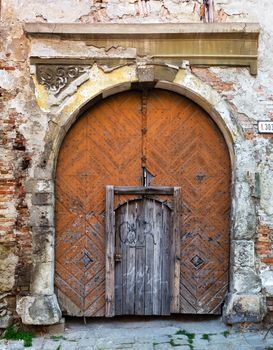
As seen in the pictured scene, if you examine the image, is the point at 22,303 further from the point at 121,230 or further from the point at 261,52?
the point at 261,52

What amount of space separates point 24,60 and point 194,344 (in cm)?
370

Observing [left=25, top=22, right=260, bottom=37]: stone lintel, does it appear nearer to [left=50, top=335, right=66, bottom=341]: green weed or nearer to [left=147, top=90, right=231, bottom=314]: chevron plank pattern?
[left=147, top=90, right=231, bottom=314]: chevron plank pattern

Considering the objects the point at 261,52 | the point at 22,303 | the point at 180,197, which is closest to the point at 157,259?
the point at 180,197

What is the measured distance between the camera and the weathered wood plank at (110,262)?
549 cm

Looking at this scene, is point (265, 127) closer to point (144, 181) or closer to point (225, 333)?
point (144, 181)

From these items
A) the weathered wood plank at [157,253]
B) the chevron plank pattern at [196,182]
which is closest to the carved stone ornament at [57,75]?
the chevron plank pattern at [196,182]

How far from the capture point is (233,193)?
5.45 metres

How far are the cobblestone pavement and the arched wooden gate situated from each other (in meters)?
0.19

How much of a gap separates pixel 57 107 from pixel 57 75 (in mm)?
372

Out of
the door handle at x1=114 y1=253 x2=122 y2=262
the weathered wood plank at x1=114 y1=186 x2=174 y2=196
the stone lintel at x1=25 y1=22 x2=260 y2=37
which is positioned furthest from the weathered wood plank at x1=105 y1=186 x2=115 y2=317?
the stone lintel at x1=25 y1=22 x2=260 y2=37

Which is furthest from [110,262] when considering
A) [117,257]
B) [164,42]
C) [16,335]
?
[164,42]

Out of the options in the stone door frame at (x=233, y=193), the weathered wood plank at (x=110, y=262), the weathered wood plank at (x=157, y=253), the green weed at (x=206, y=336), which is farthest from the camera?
the weathered wood plank at (x=157, y=253)

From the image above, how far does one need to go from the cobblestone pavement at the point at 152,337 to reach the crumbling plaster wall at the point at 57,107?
1.86 feet

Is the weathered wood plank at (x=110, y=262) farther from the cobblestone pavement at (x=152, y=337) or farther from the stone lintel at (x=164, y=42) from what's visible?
the stone lintel at (x=164, y=42)
